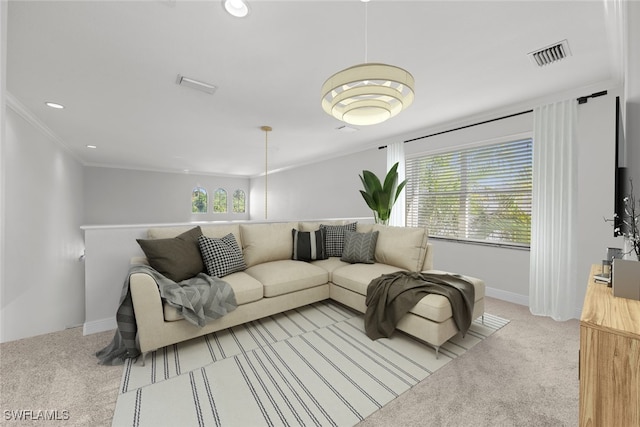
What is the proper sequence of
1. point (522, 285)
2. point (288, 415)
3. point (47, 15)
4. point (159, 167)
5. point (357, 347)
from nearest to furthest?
point (288, 415) < point (47, 15) < point (357, 347) < point (522, 285) < point (159, 167)

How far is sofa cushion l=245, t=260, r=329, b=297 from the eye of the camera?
2451mm

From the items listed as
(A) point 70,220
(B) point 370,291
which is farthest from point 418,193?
(A) point 70,220

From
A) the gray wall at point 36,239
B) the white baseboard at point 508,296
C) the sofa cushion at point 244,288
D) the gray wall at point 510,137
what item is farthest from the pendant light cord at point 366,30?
the white baseboard at point 508,296

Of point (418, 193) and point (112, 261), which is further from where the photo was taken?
point (418, 193)

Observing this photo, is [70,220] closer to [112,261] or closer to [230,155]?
[230,155]

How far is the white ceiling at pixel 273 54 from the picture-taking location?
5.40 feet

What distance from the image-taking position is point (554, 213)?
2.82 meters

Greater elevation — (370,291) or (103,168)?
(103,168)

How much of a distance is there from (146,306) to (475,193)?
13.1 ft

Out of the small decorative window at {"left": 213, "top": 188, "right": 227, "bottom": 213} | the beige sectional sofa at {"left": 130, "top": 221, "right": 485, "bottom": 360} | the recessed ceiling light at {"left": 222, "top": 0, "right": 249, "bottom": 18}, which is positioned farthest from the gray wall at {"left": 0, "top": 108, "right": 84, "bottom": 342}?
the small decorative window at {"left": 213, "top": 188, "right": 227, "bottom": 213}

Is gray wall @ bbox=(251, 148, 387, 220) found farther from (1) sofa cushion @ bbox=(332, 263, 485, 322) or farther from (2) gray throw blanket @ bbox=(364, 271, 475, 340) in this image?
(2) gray throw blanket @ bbox=(364, 271, 475, 340)

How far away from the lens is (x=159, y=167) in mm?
7473

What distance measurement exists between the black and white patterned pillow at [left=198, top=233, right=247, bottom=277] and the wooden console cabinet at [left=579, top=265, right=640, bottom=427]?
2.43 m

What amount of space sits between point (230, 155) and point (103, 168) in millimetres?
3914
